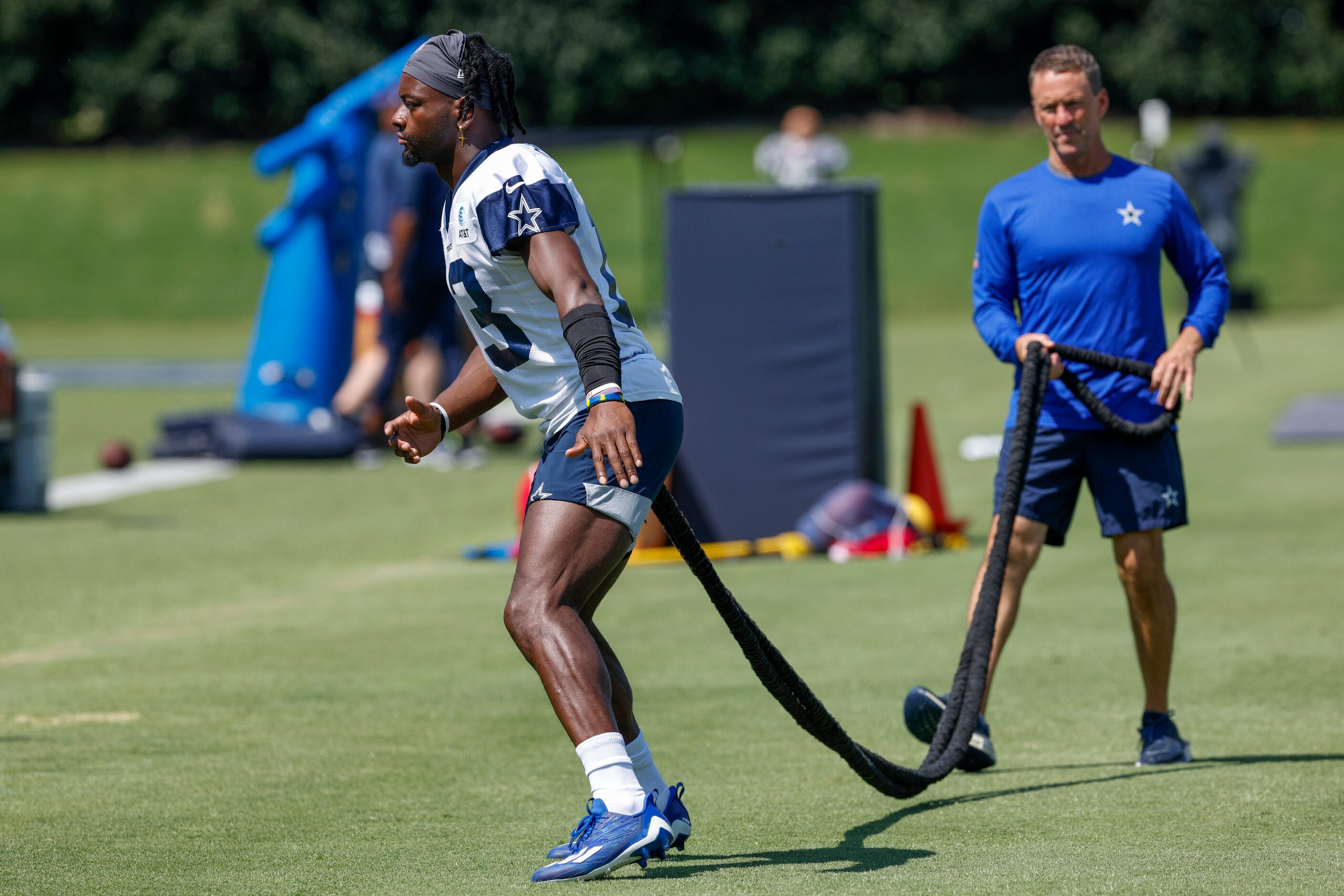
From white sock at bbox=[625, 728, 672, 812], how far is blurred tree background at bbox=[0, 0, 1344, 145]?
43707mm

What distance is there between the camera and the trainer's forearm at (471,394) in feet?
15.1

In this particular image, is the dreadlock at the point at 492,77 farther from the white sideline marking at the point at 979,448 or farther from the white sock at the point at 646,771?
the white sideline marking at the point at 979,448

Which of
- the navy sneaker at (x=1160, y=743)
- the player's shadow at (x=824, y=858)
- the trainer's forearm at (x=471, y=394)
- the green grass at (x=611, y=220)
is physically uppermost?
the trainer's forearm at (x=471, y=394)

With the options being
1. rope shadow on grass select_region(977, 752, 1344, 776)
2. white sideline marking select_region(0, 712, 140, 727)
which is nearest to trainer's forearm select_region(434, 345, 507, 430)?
rope shadow on grass select_region(977, 752, 1344, 776)

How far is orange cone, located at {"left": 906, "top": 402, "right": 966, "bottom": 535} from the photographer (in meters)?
9.83

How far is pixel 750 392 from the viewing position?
9.94m

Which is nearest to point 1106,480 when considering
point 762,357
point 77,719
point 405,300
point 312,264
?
point 77,719

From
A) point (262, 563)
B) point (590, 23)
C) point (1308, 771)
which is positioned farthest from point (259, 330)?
point (590, 23)

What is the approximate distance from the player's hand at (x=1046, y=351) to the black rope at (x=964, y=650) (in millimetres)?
13

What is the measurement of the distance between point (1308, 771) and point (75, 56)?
47645 millimetres

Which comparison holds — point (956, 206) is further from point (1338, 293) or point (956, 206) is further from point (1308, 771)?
point (1308, 771)

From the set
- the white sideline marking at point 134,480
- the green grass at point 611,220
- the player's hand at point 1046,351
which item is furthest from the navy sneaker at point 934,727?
the green grass at point 611,220

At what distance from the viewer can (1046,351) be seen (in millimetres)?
5293

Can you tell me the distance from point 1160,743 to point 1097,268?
141 centimetres
